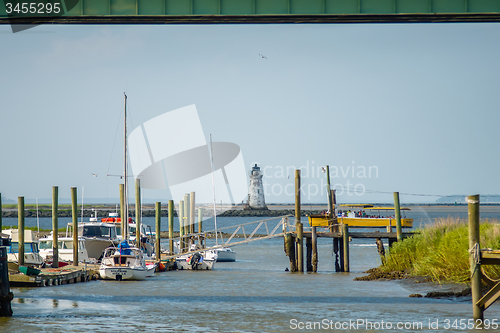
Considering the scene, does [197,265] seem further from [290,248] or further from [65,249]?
[65,249]

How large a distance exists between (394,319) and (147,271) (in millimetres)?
18461

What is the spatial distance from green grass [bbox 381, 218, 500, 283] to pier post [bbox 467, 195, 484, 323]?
Answer: 11.7 feet

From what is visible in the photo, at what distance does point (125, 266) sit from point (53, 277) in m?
4.97

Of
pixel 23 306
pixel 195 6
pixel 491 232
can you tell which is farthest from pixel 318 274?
pixel 195 6

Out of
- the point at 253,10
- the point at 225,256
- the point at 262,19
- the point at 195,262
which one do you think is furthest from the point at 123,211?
the point at 253,10

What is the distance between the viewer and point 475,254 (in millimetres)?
15219

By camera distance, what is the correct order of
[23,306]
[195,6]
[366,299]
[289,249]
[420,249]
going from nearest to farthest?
[195,6]
[23,306]
[366,299]
[420,249]
[289,249]

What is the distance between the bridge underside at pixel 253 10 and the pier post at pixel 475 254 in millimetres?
4639

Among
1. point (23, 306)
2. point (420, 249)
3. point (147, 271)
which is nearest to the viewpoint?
point (23, 306)

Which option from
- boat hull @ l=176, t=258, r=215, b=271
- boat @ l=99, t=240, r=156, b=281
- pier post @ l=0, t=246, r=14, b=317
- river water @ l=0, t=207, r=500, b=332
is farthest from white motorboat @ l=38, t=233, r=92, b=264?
pier post @ l=0, t=246, r=14, b=317

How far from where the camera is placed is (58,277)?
95.0 feet

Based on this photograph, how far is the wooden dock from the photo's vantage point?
2742 cm

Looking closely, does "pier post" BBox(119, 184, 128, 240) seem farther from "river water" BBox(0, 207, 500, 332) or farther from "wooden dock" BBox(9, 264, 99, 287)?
"river water" BBox(0, 207, 500, 332)

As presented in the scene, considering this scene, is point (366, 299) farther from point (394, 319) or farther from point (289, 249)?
point (289, 249)
